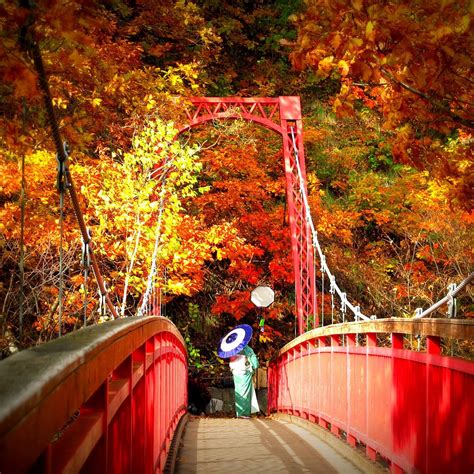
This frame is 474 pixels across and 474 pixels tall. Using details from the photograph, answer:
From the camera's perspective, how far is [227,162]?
2006cm

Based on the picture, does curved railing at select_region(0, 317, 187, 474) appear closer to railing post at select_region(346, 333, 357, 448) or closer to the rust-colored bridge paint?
railing post at select_region(346, 333, 357, 448)

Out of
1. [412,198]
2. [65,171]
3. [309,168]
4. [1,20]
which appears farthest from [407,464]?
[309,168]

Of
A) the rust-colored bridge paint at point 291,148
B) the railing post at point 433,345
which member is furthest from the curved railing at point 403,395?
the rust-colored bridge paint at point 291,148

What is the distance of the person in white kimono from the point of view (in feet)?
52.4

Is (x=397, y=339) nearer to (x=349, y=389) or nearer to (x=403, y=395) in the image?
(x=403, y=395)

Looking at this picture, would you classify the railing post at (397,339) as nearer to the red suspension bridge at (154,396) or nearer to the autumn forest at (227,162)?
the red suspension bridge at (154,396)

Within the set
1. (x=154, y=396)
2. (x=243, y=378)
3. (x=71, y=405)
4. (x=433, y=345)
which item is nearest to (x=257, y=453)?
(x=154, y=396)

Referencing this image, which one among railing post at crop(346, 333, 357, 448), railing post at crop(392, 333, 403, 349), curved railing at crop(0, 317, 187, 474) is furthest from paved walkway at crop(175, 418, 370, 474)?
curved railing at crop(0, 317, 187, 474)

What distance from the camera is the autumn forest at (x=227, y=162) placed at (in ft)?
15.9

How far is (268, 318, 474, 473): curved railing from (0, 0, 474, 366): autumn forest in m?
1.56

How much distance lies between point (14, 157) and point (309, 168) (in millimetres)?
14312

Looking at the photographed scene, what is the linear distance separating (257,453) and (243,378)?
908 centimetres

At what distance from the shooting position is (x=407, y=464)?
472cm

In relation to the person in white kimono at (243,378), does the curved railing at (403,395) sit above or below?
above
